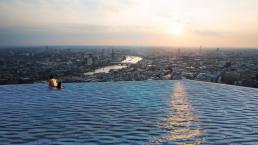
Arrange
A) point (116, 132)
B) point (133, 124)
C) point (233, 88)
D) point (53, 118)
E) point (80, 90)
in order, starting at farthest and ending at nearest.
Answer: point (233, 88)
point (80, 90)
point (53, 118)
point (133, 124)
point (116, 132)

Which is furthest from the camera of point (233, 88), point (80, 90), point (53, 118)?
point (233, 88)

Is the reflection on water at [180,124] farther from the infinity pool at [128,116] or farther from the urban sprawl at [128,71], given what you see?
the urban sprawl at [128,71]

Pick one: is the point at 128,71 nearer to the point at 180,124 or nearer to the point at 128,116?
the point at 128,116

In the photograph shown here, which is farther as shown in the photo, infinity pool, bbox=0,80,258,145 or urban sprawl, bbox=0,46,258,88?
urban sprawl, bbox=0,46,258,88

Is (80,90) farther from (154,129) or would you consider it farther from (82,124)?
(154,129)

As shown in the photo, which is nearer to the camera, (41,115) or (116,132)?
(116,132)

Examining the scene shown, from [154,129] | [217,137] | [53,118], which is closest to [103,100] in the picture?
[53,118]

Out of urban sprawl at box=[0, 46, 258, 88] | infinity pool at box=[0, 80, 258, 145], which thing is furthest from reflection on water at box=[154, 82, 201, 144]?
urban sprawl at box=[0, 46, 258, 88]

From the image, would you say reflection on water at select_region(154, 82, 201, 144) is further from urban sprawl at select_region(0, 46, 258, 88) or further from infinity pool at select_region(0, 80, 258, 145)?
urban sprawl at select_region(0, 46, 258, 88)
